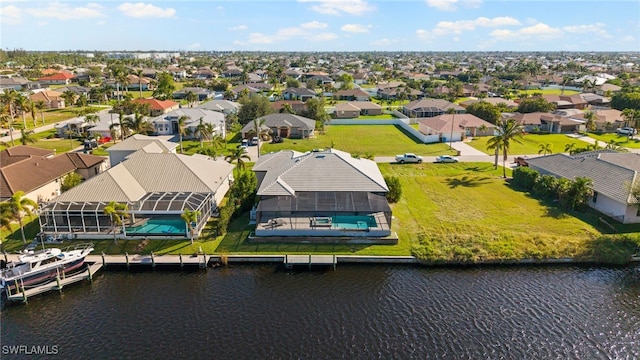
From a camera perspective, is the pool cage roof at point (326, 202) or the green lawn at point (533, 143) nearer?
the pool cage roof at point (326, 202)

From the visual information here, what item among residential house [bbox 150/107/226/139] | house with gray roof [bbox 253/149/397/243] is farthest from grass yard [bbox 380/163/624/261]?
residential house [bbox 150/107/226/139]

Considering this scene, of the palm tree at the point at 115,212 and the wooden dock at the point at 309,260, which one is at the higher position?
the palm tree at the point at 115,212

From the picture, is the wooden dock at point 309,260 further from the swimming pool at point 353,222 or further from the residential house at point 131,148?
the residential house at point 131,148

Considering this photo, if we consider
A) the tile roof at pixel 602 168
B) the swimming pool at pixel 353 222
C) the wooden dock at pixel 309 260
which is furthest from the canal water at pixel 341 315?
the tile roof at pixel 602 168

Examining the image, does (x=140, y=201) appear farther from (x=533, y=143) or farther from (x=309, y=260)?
(x=533, y=143)

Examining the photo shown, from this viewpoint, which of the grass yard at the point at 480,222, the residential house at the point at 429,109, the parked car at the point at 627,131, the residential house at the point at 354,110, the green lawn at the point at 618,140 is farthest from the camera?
the residential house at the point at 354,110

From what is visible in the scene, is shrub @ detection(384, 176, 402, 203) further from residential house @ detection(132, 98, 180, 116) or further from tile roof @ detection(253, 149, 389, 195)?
residential house @ detection(132, 98, 180, 116)

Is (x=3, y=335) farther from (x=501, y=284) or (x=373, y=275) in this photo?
(x=501, y=284)

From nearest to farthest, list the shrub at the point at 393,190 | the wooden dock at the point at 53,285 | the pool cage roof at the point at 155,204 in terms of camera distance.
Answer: the wooden dock at the point at 53,285 → the pool cage roof at the point at 155,204 → the shrub at the point at 393,190
